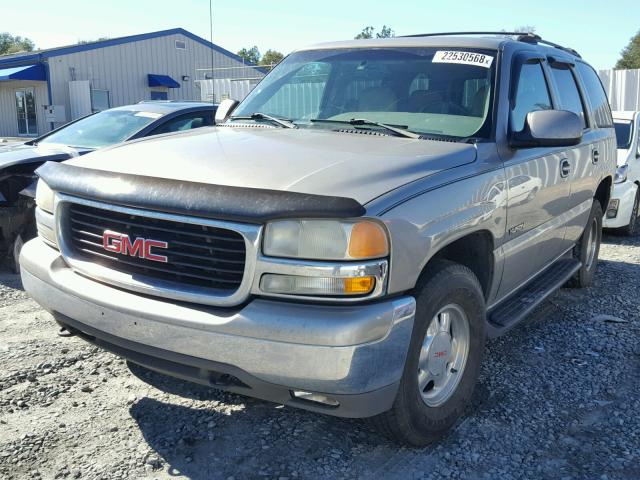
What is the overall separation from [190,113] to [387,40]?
3.40m

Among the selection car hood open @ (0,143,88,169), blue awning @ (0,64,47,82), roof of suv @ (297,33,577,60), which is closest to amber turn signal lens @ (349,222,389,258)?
roof of suv @ (297,33,577,60)

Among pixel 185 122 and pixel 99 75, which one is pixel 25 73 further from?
pixel 185 122

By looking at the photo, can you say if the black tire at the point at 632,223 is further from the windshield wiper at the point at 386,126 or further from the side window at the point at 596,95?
the windshield wiper at the point at 386,126

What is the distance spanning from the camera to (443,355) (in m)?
2.98

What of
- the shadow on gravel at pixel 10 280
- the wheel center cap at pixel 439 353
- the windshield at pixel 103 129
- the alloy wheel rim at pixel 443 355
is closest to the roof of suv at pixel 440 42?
the alloy wheel rim at pixel 443 355

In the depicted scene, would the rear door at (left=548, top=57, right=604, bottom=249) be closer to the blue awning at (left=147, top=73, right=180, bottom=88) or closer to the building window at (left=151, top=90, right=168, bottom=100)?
the blue awning at (left=147, top=73, right=180, bottom=88)

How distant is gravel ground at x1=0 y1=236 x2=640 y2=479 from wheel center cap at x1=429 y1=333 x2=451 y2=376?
39 cm

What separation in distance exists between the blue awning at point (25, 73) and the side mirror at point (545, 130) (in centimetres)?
2712

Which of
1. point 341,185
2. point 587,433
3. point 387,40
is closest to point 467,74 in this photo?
point 387,40

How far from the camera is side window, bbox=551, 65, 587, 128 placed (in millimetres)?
4480

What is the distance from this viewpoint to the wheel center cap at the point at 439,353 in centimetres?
289

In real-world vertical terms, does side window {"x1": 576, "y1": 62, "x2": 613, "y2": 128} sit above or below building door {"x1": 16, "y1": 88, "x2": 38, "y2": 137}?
above

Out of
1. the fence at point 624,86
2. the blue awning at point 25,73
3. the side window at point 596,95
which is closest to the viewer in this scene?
the side window at point 596,95

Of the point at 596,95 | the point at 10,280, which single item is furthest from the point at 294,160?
the point at 10,280
